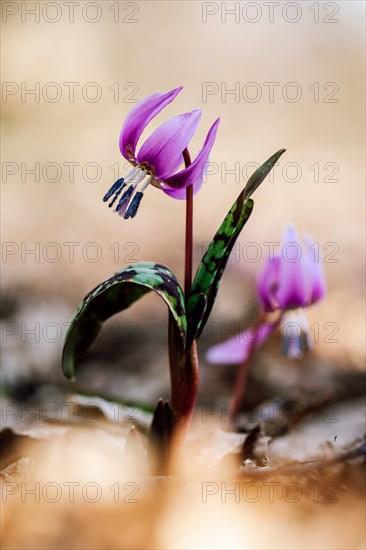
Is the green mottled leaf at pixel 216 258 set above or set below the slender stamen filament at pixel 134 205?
below

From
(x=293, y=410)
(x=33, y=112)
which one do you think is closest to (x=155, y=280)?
(x=293, y=410)

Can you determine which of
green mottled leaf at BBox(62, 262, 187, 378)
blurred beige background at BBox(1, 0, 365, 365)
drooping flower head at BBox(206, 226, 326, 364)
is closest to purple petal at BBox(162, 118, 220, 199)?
green mottled leaf at BBox(62, 262, 187, 378)

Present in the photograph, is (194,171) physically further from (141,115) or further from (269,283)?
(269,283)

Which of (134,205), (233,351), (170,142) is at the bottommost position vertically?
(233,351)

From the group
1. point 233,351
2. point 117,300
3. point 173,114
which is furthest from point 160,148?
point 173,114

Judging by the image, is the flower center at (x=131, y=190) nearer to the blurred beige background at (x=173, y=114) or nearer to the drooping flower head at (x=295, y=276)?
the drooping flower head at (x=295, y=276)

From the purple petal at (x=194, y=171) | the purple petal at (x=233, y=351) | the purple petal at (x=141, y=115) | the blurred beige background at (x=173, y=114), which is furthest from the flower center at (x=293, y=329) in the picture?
the blurred beige background at (x=173, y=114)

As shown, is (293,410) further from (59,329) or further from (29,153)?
(29,153)
